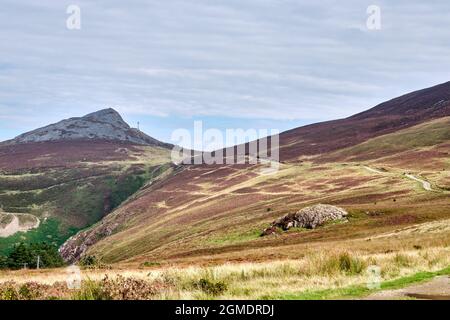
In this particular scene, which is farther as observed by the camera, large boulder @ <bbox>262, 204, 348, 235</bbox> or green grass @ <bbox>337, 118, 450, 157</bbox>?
green grass @ <bbox>337, 118, 450, 157</bbox>

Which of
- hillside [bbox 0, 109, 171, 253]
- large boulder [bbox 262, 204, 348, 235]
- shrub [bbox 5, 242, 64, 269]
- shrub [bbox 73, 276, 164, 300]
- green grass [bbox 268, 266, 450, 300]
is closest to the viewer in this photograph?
green grass [bbox 268, 266, 450, 300]

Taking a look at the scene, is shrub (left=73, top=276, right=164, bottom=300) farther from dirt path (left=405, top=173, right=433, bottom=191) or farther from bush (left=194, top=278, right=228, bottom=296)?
dirt path (left=405, top=173, right=433, bottom=191)

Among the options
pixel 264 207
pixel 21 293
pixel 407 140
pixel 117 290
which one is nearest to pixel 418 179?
pixel 264 207

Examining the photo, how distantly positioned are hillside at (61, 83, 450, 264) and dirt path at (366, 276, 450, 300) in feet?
79.8

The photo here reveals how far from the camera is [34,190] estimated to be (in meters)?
169

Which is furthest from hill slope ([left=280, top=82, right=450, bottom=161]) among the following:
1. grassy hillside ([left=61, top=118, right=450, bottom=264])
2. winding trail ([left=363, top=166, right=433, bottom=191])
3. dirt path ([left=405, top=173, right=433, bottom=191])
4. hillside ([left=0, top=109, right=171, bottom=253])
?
dirt path ([left=405, top=173, right=433, bottom=191])

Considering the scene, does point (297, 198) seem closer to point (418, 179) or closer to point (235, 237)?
point (418, 179)

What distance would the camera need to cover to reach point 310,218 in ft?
223

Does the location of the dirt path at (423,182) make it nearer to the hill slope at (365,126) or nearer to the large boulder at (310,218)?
the large boulder at (310,218)

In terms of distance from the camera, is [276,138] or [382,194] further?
[276,138]

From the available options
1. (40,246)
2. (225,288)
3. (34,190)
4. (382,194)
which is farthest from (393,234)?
(34,190)

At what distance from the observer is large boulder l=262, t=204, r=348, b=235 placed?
67.4m
